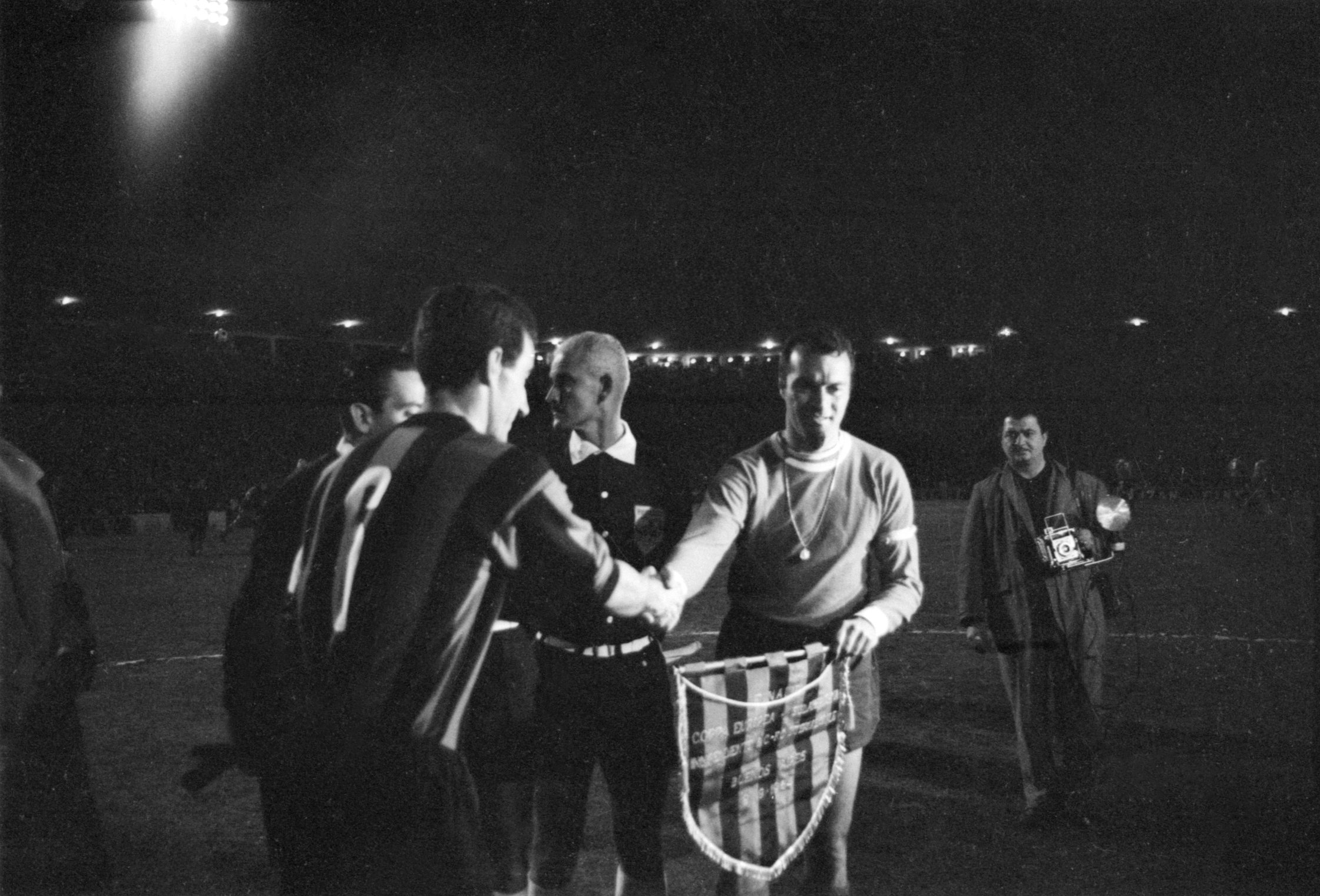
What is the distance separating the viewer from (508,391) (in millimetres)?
2348

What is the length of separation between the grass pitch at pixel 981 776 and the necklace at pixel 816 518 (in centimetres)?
168

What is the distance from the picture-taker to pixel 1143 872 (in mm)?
4035

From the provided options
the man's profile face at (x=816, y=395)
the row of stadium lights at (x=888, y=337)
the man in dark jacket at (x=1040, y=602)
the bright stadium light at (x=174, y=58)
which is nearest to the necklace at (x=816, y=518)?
the man's profile face at (x=816, y=395)

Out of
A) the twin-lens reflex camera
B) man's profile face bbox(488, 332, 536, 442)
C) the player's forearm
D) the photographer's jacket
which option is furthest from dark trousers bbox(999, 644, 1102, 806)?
man's profile face bbox(488, 332, 536, 442)

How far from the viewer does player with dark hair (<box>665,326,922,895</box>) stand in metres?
3.13

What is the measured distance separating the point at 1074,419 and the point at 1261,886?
29.0m

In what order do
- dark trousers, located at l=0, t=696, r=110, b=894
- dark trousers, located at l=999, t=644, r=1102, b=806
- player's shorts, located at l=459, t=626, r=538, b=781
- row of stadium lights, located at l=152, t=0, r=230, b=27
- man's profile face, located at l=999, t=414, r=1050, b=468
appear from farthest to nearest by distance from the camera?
1. row of stadium lights, located at l=152, t=0, r=230, b=27
2. man's profile face, located at l=999, t=414, r=1050, b=468
3. dark trousers, located at l=999, t=644, r=1102, b=806
4. dark trousers, located at l=0, t=696, r=110, b=894
5. player's shorts, located at l=459, t=626, r=538, b=781

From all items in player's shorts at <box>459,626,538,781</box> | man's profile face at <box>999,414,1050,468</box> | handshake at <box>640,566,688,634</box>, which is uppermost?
man's profile face at <box>999,414,1050,468</box>

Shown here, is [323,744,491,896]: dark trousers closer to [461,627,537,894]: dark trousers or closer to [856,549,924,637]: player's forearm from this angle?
[461,627,537,894]: dark trousers

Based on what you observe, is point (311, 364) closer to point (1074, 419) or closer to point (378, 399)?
point (1074, 419)

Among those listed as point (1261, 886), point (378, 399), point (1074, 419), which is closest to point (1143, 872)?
point (1261, 886)

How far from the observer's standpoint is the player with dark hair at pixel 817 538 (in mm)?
3133

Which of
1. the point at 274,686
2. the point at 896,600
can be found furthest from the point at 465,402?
the point at 896,600

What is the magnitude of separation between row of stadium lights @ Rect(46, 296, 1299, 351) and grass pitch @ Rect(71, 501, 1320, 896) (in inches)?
1015
